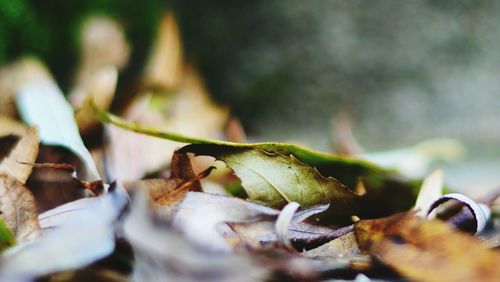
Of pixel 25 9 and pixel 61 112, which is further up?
pixel 25 9

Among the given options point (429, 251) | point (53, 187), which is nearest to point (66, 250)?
point (53, 187)

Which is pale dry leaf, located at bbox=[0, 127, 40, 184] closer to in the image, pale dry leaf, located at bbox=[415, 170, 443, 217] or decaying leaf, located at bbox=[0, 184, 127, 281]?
decaying leaf, located at bbox=[0, 184, 127, 281]

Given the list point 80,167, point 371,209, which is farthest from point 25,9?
point 371,209

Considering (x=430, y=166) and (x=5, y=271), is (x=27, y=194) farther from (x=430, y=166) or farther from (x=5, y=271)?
(x=430, y=166)

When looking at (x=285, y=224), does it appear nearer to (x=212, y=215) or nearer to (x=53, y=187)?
(x=212, y=215)

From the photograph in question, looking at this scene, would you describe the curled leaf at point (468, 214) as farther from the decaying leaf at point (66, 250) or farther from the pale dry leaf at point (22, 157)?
the pale dry leaf at point (22, 157)

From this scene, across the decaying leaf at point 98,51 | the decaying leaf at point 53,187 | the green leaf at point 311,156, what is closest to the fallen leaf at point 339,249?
the green leaf at point 311,156

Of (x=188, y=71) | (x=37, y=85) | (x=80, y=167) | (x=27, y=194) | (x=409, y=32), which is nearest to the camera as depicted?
(x=27, y=194)
